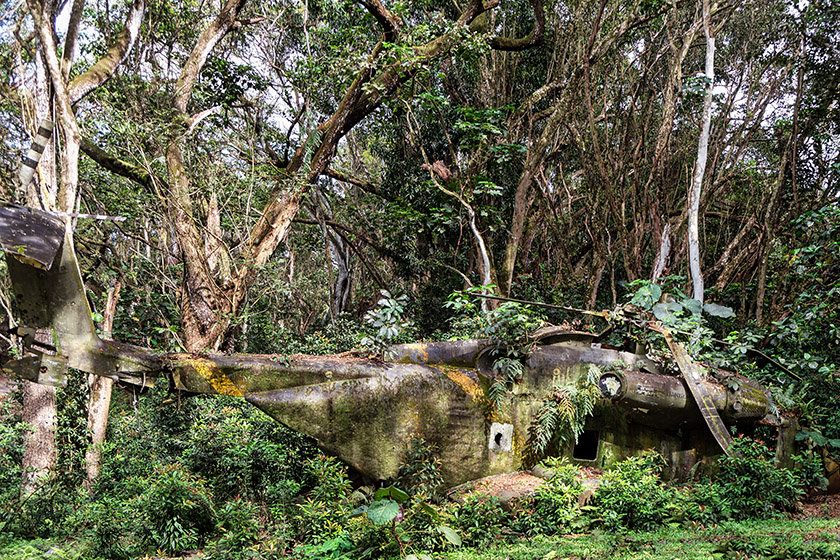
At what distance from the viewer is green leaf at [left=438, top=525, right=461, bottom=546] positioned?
655 cm

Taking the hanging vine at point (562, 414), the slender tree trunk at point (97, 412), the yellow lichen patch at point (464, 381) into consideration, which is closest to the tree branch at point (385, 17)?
the yellow lichen patch at point (464, 381)

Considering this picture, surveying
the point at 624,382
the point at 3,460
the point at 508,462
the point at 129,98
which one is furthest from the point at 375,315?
the point at 129,98

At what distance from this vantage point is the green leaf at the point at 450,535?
6547 mm

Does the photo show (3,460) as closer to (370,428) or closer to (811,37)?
(370,428)

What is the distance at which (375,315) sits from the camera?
834 cm

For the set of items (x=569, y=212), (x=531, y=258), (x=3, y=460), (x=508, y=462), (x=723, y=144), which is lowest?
(x=3, y=460)

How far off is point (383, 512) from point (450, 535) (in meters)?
0.96

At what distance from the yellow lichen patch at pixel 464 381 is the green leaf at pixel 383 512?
2393 mm

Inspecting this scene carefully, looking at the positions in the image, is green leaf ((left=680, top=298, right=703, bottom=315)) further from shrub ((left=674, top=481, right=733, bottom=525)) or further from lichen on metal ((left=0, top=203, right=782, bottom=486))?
shrub ((left=674, top=481, right=733, bottom=525))

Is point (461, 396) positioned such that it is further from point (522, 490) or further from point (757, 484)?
point (757, 484)

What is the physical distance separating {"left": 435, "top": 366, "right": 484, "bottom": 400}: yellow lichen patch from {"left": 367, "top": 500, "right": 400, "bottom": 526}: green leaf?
7.85 feet

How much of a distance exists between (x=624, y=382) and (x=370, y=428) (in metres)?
4.02

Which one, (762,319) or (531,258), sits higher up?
(531,258)

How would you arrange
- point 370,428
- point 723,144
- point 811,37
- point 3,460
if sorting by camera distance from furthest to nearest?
point 723,144 → point 811,37 → point 3,460 → point 370,428
